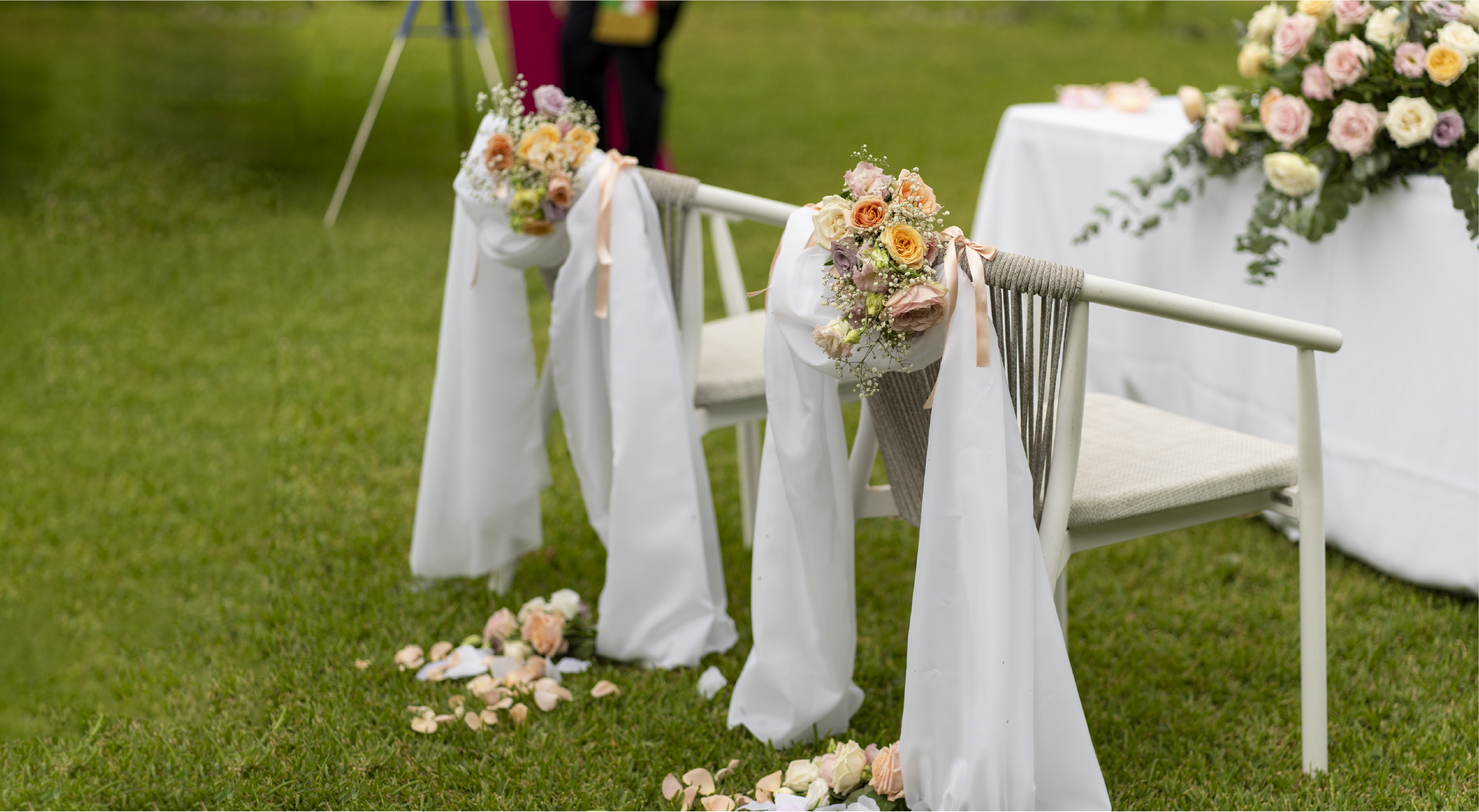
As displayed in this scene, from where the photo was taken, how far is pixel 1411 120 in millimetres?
2330

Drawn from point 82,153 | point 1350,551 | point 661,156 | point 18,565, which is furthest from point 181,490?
point 82,153

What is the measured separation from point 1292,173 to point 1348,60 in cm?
22

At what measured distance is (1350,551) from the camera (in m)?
2.70

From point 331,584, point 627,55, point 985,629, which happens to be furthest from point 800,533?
point 627,55

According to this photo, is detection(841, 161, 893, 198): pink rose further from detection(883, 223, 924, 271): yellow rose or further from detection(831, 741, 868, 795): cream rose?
detection(831, 741, 868, 795): cream rose

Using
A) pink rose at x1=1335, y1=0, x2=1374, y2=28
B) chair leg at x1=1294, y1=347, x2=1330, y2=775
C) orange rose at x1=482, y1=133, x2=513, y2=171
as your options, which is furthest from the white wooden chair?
pink rose at x1=1335, y1=0, x2=1374, y2=28

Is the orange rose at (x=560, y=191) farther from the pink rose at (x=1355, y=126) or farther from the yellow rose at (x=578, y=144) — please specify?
the pink rose at (x=1355, y=126)

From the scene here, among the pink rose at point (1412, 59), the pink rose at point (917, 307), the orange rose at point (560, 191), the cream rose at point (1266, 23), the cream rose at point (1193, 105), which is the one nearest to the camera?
the pink rose at point (917, 307)

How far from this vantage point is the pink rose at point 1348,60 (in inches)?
93.4

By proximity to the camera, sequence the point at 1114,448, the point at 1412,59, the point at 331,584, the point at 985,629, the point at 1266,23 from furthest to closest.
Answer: the point at 331,584 → the point at 1266,23 → the point at 1412,59 → the point at 1114,448 → the point at 985,629

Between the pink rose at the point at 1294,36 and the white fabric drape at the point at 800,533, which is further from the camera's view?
the pink rose at the point at 1294,36

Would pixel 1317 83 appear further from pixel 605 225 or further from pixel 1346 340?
pixel 605 225

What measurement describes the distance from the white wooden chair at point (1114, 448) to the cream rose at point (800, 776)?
0.39 m

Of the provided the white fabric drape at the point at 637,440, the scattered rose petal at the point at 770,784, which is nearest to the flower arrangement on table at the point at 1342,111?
the white fabric drape at the point at 637,440
